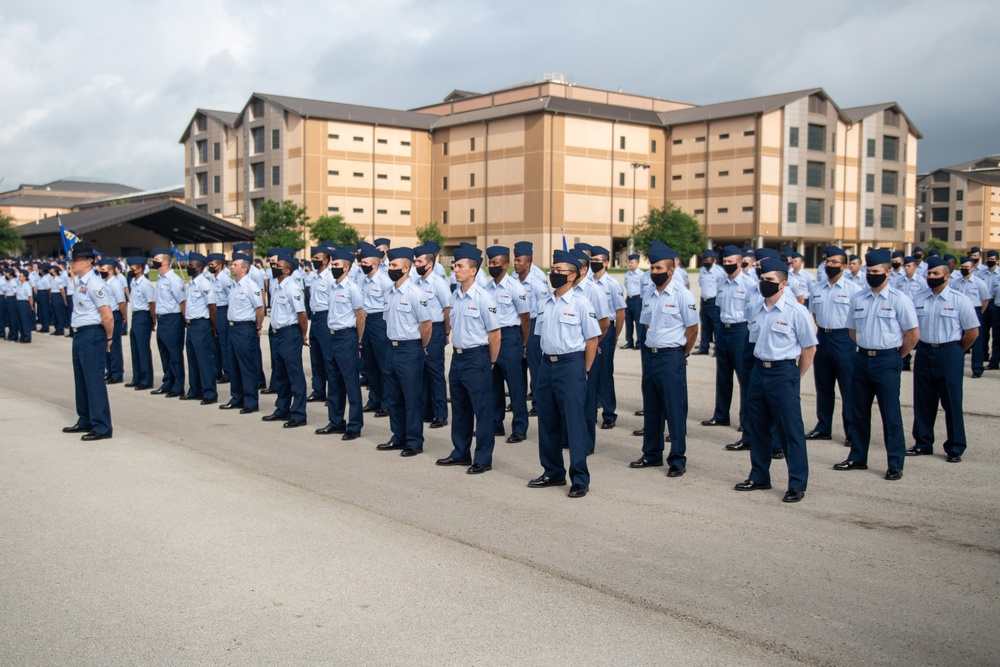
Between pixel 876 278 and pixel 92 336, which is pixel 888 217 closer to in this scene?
pixel 876 278

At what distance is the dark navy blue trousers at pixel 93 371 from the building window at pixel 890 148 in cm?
8128

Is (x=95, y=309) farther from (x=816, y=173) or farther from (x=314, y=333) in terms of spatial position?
(x=816, y=173)

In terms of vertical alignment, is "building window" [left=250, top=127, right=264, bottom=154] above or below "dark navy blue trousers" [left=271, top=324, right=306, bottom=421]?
above

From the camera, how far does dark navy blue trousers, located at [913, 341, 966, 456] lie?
9.34 m

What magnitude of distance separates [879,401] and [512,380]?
3.88 meters

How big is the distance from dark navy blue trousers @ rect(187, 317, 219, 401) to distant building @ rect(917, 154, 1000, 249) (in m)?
113

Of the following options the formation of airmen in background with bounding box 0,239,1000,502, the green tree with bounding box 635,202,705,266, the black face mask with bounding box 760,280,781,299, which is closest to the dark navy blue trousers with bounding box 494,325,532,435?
the formation of airmen in background with bounding box 0,239,1000,502

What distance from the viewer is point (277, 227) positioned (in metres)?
61.4

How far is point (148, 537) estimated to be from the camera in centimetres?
648

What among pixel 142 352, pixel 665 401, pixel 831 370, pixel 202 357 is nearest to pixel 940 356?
pixel 831 370

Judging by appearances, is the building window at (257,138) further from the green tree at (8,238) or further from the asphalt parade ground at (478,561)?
the asphalt parade ground at (478,561)

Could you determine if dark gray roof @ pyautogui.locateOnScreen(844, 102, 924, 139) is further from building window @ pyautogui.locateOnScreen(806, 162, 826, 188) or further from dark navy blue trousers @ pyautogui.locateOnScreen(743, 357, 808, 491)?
dark navy blue trousers @ pyautogui.locateOnScreen(743, 357, 808, 491)

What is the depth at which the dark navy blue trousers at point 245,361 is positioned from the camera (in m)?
12.3

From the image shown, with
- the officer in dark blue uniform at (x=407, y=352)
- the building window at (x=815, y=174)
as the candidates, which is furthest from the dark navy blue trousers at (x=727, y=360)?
the building window at (x=815, y=174)
